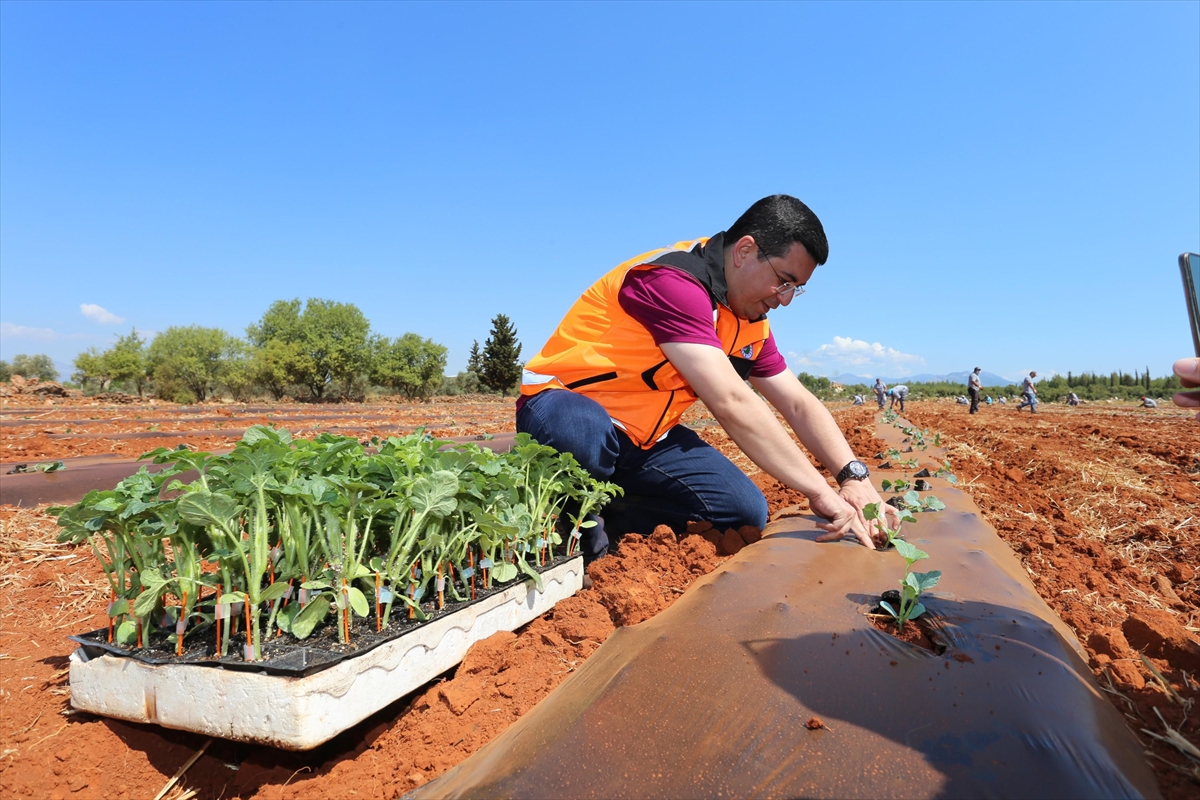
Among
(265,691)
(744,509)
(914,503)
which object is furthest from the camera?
(744,509)

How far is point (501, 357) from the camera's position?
160ft

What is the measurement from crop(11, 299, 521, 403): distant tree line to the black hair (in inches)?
1806

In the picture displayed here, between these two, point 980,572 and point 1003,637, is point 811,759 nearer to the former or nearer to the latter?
point 1003,637

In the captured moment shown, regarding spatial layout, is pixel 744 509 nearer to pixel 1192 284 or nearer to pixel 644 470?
pixel 644 470

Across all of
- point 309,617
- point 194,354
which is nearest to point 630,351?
point 309,617

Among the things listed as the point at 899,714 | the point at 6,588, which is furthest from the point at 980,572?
the point at 6,588

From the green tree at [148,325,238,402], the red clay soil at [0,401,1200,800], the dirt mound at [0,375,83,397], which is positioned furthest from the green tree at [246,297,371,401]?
the red clay soil at [0,401,1200,800]

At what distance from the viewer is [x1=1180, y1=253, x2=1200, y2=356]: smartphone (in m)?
1.06

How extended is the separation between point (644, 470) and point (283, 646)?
180 cm

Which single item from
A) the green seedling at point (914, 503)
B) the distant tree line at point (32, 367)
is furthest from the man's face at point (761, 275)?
the distant tree line at point (32, 367)

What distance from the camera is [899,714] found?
48.8 inches

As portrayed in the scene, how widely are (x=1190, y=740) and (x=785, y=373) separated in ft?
7.31

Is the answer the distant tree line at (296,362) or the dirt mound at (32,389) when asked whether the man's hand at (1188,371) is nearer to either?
the dirt mound at (32,389)

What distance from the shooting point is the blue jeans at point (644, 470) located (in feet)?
9.25
